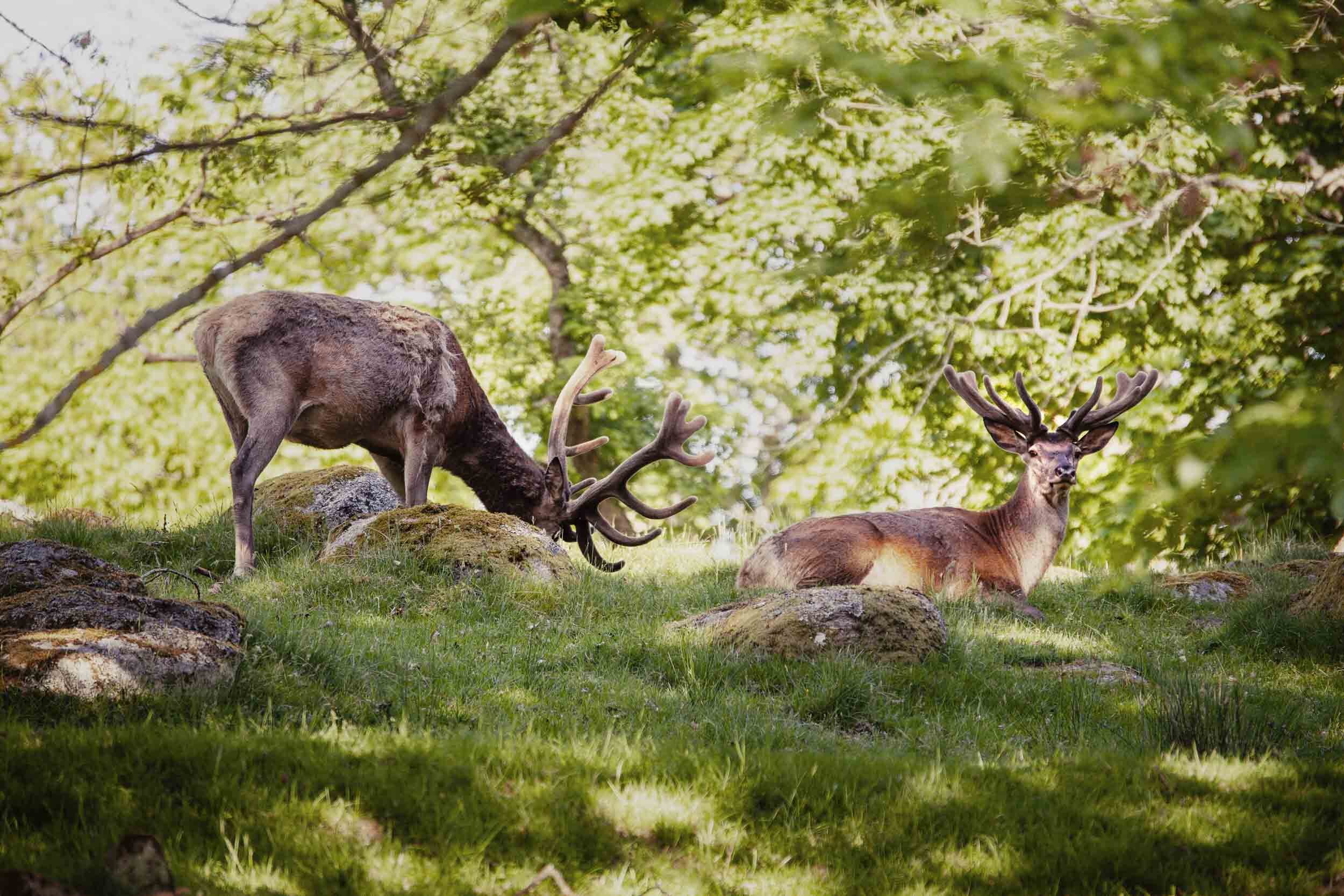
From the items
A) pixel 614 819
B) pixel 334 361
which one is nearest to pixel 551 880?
pixel 614 819

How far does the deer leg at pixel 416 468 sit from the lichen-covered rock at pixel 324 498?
0.30 metres

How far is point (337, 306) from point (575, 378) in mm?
2617

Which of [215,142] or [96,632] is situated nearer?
[215,142]

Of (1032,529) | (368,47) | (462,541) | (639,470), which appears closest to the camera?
(368,47)

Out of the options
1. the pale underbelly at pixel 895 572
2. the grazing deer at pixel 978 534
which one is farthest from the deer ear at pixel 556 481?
the pale underbelly at pixel 895 572

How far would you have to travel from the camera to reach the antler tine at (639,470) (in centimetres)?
1077

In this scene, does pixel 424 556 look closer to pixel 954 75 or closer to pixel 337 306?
pixel 337 306


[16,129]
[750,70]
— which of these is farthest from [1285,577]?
[16,129]

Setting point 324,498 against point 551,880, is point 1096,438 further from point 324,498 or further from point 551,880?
point 551,880

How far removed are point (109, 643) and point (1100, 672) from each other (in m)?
5.13

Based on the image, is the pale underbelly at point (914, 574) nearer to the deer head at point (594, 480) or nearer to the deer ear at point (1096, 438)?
the deer ear at point (1096, 438)

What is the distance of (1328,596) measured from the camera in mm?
8211

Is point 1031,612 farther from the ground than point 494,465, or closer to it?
closer to it

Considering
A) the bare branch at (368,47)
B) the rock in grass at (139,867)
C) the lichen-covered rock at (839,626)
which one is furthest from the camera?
the lichen-covered rock at (839,626)
